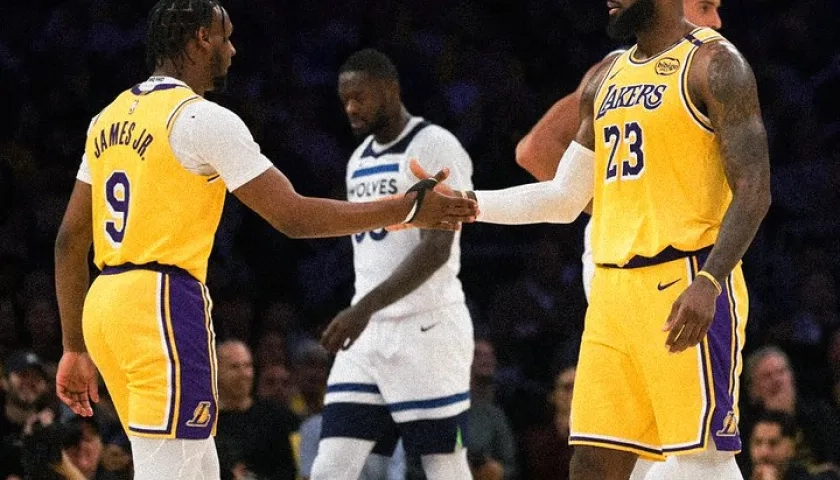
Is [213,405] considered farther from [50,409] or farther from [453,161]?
[50,409]

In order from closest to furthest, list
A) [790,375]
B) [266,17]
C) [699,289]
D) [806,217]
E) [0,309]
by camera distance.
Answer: [699,289], [790,375], [0,309], [806,217], [266,17]

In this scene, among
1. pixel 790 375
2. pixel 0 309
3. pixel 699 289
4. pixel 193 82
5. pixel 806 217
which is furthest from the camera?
pixel 806 217

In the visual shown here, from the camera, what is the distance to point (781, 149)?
1047 cm

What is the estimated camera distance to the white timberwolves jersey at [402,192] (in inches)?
249

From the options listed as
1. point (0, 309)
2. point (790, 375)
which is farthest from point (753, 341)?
point (0, 309)

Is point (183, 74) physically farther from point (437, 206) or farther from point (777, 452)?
point (777, 452)

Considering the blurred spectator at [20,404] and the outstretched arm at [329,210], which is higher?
the outstretched arm at [329,210]

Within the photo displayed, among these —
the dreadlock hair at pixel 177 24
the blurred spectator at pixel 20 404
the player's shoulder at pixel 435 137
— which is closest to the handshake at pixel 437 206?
the dreadlock hair at pixel 177 24

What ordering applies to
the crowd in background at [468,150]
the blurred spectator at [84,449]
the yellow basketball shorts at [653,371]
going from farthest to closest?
1. the crowd in background at [468,150]
2. the blurred spectator at [84,449]
3. the yellow basketball shorts at [653,371]

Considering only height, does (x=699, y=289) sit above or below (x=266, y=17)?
below

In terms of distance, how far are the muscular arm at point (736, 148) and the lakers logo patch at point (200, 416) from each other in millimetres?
1542

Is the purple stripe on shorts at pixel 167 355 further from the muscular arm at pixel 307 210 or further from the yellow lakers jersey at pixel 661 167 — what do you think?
the yellow lakers jersey at pixel 661 167

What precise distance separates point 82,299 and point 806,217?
6.65 meters

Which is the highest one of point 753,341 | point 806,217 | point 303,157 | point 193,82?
point 193,82
